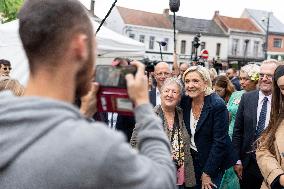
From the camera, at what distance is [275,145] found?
3.23 metres

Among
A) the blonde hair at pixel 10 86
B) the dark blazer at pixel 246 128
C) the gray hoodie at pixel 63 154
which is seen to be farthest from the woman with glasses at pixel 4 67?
the gray hoodie at pixel 63 154

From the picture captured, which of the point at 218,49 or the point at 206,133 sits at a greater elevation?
the point at 206,133

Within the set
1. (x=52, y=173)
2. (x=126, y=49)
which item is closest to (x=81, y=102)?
(x=52, y=173)

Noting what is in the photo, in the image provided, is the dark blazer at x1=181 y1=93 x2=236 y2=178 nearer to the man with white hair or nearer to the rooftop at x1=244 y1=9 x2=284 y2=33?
the man with white hair

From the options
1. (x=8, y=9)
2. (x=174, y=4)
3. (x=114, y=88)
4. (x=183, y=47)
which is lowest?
(x=183, y=47)

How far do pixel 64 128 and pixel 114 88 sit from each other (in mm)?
247

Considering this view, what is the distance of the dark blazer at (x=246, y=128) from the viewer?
171 inches

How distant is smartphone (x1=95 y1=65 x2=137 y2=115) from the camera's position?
136 cm

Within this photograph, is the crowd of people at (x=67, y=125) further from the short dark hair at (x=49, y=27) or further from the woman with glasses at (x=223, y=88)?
the woman with glasses at (x=223, y=88)

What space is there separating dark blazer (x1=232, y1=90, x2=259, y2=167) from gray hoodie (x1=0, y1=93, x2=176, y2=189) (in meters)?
3.20

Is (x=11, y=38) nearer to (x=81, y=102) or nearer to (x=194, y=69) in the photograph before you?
(x=194, y=69)

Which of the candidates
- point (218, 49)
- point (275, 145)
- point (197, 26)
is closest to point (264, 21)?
point (218, 49)

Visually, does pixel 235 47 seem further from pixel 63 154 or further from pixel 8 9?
pixel 63 154

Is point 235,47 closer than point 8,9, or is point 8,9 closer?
point 8,9
